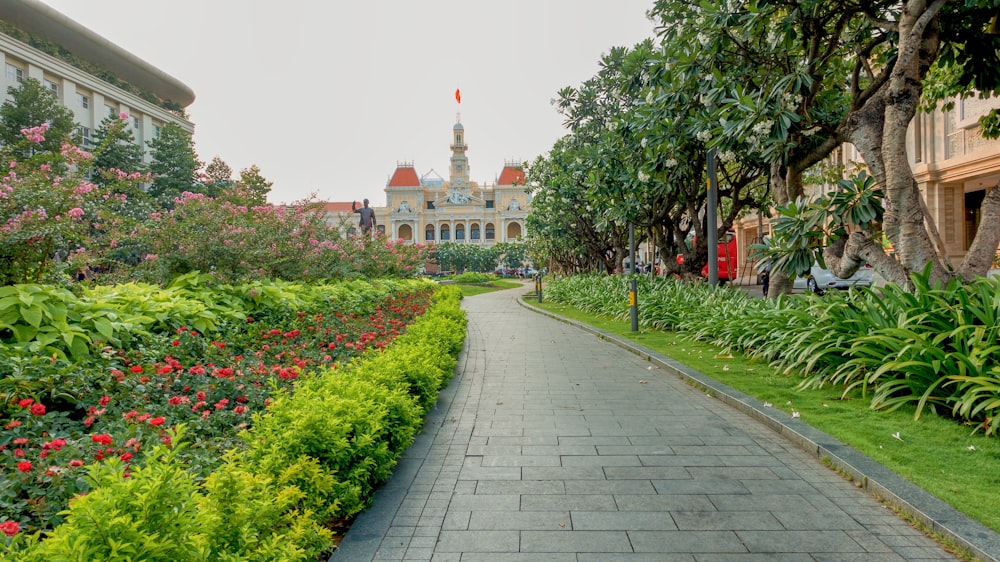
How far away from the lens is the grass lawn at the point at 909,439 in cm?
348

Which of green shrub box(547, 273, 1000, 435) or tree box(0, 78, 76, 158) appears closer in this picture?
green shrub box(547, 273, 1000, 435)

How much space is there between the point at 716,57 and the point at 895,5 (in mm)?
2341

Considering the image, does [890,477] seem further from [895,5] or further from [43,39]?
[43,39]

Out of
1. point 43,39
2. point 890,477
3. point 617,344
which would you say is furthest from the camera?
point 43,39

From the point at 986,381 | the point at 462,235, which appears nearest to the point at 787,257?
the point at 986,381

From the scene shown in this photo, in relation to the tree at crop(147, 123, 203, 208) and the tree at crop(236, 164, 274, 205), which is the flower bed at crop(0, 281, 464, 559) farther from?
the tree at crop(147, 123, 203, 208)

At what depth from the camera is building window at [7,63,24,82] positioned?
35875mm

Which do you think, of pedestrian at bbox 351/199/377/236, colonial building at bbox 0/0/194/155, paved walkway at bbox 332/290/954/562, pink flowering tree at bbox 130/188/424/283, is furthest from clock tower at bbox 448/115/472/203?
paved walkway at bbox 332/290/954/562

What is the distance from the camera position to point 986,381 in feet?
14.7

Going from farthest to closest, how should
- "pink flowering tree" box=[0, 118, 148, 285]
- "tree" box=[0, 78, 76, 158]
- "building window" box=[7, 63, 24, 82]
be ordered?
1. "building window" box=[7, 63, 24, 82]
2. "tree" box=[0, 78, 76, 158]
3. "pink flowering tree" box=[0, 118, 148, 285]

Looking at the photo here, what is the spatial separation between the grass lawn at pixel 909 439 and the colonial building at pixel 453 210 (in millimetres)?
101327

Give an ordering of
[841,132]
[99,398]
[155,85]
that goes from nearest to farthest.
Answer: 1. [99,398]
2. [841,132]
3. [155,85]

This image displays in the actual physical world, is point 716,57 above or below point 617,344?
above

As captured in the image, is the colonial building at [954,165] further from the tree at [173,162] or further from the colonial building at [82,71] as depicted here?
the colonial building at [82,71]
